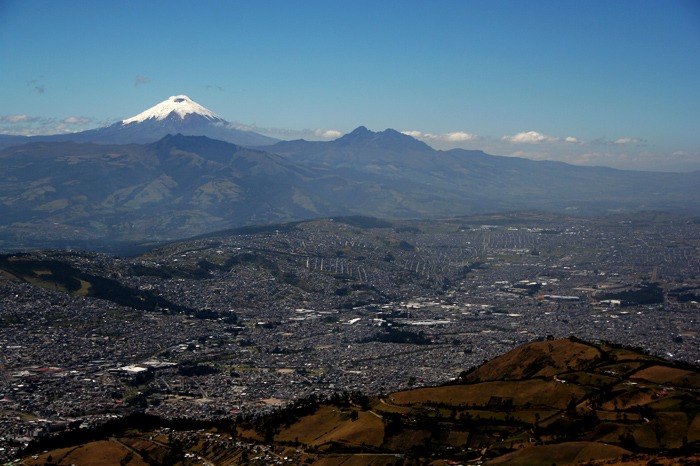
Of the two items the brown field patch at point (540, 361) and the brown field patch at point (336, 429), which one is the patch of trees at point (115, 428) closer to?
the brown field patch at point (336, 429)

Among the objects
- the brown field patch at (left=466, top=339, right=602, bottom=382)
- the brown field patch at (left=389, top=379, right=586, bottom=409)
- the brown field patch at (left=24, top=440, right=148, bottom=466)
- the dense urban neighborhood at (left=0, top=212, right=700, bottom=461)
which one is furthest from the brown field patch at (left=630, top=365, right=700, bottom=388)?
the brown field patch at (left=24, top=440, right=148, bottom=466)

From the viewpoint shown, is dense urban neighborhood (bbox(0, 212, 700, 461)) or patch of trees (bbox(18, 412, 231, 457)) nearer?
patch of trees (bbox(18, 412, 231, 457))

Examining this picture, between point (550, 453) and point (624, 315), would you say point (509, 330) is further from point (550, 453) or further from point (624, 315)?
point (550, 453)

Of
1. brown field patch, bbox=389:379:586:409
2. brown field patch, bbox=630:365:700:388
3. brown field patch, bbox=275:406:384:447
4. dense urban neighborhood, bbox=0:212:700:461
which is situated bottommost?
dense urban neighborhood, bbox=0:212:700:461

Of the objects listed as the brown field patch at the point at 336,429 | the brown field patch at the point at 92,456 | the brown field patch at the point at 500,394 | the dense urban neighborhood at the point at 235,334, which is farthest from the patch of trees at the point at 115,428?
the brown field patch at the point at 500,394

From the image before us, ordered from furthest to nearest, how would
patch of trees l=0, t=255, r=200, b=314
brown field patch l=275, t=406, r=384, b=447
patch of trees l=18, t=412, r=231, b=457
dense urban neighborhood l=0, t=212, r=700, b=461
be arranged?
patch of trees l=0, t=255, r=200, b=314 < dense urban neighborhood l=0, t=212, r=700, b=461 < patch of trees l=18, t=412, r=231, b=457 < brown field patch l=275, t=406, r=384, b=447

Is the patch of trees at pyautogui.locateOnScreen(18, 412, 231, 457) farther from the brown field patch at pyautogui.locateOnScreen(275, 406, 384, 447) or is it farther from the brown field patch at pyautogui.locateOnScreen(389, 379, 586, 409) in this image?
the brown field patch at pyautogui.locateOnScreen(389, 379, 586, 409)

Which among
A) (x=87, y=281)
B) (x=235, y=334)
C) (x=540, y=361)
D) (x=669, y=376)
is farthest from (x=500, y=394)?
(x=87, y=281)

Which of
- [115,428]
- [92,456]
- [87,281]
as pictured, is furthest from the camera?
[87,281]

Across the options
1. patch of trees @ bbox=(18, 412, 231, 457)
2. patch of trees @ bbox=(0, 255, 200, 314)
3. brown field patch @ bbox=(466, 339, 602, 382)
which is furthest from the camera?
patch of trees @ bbox=(0, 255, 200, 314)

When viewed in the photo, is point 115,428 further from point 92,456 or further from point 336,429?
point 336,429

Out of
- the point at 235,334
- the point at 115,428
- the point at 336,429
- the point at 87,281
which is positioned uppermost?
the point at 336,429

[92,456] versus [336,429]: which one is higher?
[336,429]
